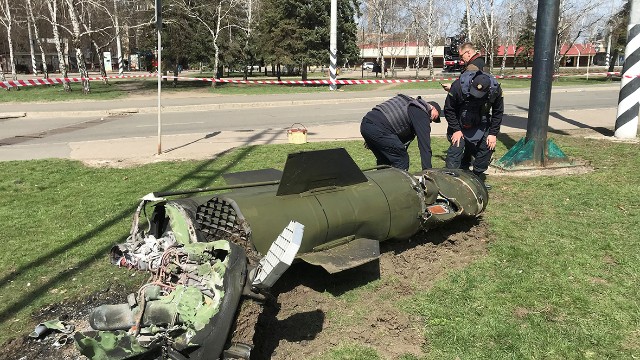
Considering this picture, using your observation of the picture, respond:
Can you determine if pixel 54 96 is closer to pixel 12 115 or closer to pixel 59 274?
pixel 12 115

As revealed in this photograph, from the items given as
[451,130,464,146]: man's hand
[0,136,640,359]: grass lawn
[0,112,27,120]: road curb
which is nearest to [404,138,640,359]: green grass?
[0,136,640,359]: grass lawn

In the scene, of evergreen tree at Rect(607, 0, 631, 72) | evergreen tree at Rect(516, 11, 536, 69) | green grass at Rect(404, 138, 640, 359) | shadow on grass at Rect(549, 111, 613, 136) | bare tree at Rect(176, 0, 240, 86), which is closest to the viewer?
green grass at Rect(404, 138, 640, 359)

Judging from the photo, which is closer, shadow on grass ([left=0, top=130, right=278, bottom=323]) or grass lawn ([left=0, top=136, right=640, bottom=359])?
grass lawn ([left=0, top=136, right=640, bottom=359])

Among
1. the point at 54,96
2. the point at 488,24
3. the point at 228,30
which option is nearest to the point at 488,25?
the point at 488,24

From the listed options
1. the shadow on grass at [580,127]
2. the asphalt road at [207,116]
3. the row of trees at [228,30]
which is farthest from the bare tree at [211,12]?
the shadow on grass at [580,127]

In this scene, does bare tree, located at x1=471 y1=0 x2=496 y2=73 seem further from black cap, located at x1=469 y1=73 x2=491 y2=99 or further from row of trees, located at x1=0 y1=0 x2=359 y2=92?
black cap, located at x1=469 y1=73 x2=491 y2=99

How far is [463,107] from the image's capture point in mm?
6000

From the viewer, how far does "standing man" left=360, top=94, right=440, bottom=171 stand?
527 cm

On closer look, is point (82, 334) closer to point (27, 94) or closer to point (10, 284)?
point (10, 284)

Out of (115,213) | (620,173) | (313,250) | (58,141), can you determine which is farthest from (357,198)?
(58,141)

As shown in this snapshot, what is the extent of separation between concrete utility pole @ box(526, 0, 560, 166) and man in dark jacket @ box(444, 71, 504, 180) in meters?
2.19

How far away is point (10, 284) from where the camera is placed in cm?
423

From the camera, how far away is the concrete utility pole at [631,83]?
986 cm

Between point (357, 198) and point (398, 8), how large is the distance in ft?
182
